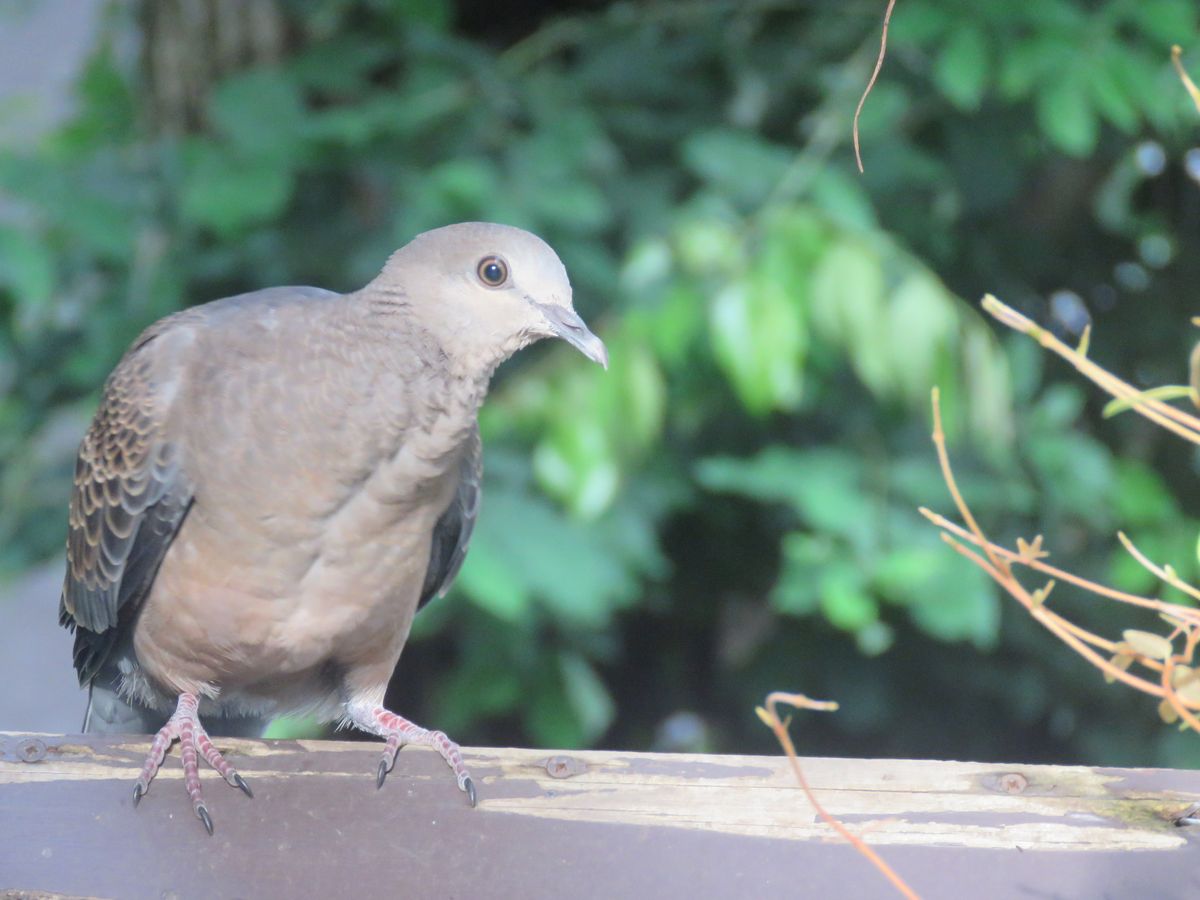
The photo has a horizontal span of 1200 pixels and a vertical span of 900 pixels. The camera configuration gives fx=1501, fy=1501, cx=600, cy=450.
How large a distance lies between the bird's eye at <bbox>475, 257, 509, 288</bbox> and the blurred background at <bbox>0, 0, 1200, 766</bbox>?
89 centimetres

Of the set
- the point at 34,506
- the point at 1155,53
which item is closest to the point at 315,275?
the point at 34,506

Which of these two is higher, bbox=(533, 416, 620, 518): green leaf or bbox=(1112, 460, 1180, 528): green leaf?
bbox=(533, 416, 620, 518): green leaf

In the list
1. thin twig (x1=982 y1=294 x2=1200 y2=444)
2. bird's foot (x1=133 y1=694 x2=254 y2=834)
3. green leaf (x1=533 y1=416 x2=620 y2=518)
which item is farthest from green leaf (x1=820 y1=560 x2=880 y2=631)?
thin twig (x1=982 y1=294 x2=1200 y2=444)

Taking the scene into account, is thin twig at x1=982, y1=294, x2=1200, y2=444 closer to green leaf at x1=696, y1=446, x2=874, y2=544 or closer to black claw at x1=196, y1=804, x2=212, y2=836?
black claw at x1=196, y1=804, x2=212, y2=836

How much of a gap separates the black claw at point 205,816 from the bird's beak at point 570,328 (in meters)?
0.74

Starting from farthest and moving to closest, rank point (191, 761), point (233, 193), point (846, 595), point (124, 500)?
1. point (233, 193)
2. point (846, 595)
3. point (124, 500)
4. point (191, 761)

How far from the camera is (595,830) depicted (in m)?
1.62

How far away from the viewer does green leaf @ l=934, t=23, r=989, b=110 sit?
2979 millimetres

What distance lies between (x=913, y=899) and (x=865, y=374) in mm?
1881

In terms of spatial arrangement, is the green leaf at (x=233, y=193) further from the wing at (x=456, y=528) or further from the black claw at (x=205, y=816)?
the black claw at (x=205, y=816)

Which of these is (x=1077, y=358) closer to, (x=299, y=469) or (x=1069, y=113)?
(x=299, y=469)

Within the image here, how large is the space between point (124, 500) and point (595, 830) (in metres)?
1.01

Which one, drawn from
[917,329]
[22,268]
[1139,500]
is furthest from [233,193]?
[1139,500]

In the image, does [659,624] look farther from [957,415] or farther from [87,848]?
[87,848]
